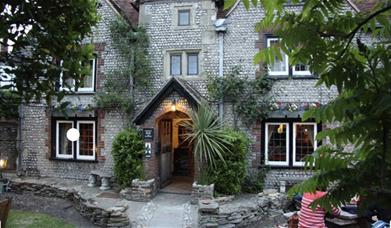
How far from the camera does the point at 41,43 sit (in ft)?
12.5

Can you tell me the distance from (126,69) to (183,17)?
311 centimetres

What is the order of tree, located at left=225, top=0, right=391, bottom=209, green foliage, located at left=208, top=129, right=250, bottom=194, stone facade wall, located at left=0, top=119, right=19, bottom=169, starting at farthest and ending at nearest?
1. stone facade wall, located at left=0, top=119, right=19, bottom=169
2. green foliage, located at left=208, top=129, right=250, bottom=194
3. tree, located at left=225, top=0, right=391, bottom=209

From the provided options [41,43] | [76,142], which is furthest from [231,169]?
[41,43]

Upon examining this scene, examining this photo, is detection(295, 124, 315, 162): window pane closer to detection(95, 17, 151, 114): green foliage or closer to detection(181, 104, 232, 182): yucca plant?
detection(181, 104, 232, 182): yucca plant

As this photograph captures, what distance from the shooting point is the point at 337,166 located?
6.37ft

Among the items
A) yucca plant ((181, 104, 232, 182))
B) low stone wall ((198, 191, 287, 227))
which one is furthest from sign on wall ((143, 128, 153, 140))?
low stone wall ((198, 191, 287, 227))

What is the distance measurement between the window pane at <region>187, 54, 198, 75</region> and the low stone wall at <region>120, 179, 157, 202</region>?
4.75m

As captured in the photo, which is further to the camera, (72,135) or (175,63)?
(72,135)

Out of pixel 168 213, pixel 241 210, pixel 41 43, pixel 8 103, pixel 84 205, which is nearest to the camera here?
pixel 41 43

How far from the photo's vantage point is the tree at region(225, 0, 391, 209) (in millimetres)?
1669

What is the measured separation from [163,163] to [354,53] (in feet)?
44.8

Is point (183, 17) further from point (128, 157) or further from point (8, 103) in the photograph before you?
point (8, 103)

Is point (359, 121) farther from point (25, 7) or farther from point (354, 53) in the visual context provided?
point (25, 7)

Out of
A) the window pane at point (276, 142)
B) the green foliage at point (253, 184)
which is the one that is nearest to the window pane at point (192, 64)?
the window pane at point (276, 142)
